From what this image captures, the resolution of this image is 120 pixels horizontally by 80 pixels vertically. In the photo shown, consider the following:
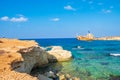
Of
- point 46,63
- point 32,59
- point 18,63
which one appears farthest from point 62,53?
point 18,63

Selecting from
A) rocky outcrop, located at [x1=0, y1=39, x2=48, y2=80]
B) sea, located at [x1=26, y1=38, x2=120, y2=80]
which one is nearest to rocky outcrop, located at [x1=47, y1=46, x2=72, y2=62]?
sea, located at [x1=26, y1=38, x2=120, y2=80]

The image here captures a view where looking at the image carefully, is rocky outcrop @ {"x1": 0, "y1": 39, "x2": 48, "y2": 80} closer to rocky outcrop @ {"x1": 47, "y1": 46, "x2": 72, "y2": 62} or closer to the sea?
the sea

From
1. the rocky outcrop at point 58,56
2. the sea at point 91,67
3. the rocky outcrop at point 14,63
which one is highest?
the rocky outcrop at point 14,63

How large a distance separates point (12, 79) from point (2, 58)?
18.7ft

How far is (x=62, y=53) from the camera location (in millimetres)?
45625

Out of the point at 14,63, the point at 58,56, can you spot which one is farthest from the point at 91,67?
the point at 14,63

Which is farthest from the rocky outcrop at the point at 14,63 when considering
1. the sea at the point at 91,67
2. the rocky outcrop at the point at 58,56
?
the rocky outcrop at the point at 58,56

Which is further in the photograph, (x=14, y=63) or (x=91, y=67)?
(x=91, y=67)

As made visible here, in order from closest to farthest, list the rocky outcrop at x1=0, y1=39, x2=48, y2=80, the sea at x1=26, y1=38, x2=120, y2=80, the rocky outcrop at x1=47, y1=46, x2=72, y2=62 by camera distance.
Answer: the rocky outcrop at x1=0, y1=39, x2=48, y2=80
the sea at x1=26, y1=38, x2=120, y2=80
the rocky outcrop at x1=47, y1=46, x2=72, y2=62

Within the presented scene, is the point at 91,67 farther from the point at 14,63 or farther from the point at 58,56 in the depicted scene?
the point at 14,63

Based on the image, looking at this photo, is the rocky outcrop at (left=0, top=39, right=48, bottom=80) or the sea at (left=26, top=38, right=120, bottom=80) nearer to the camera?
the rocky outcrop at (left=0, top=39, right=48, bottom=80)

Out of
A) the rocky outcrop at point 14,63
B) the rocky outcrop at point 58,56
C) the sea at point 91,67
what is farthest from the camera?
the rocky outcrop at point 58,56

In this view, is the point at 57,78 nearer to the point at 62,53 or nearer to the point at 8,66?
the point at 8,66

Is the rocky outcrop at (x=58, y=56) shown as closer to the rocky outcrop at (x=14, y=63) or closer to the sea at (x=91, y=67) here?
the sea at (x=91, y=67)
